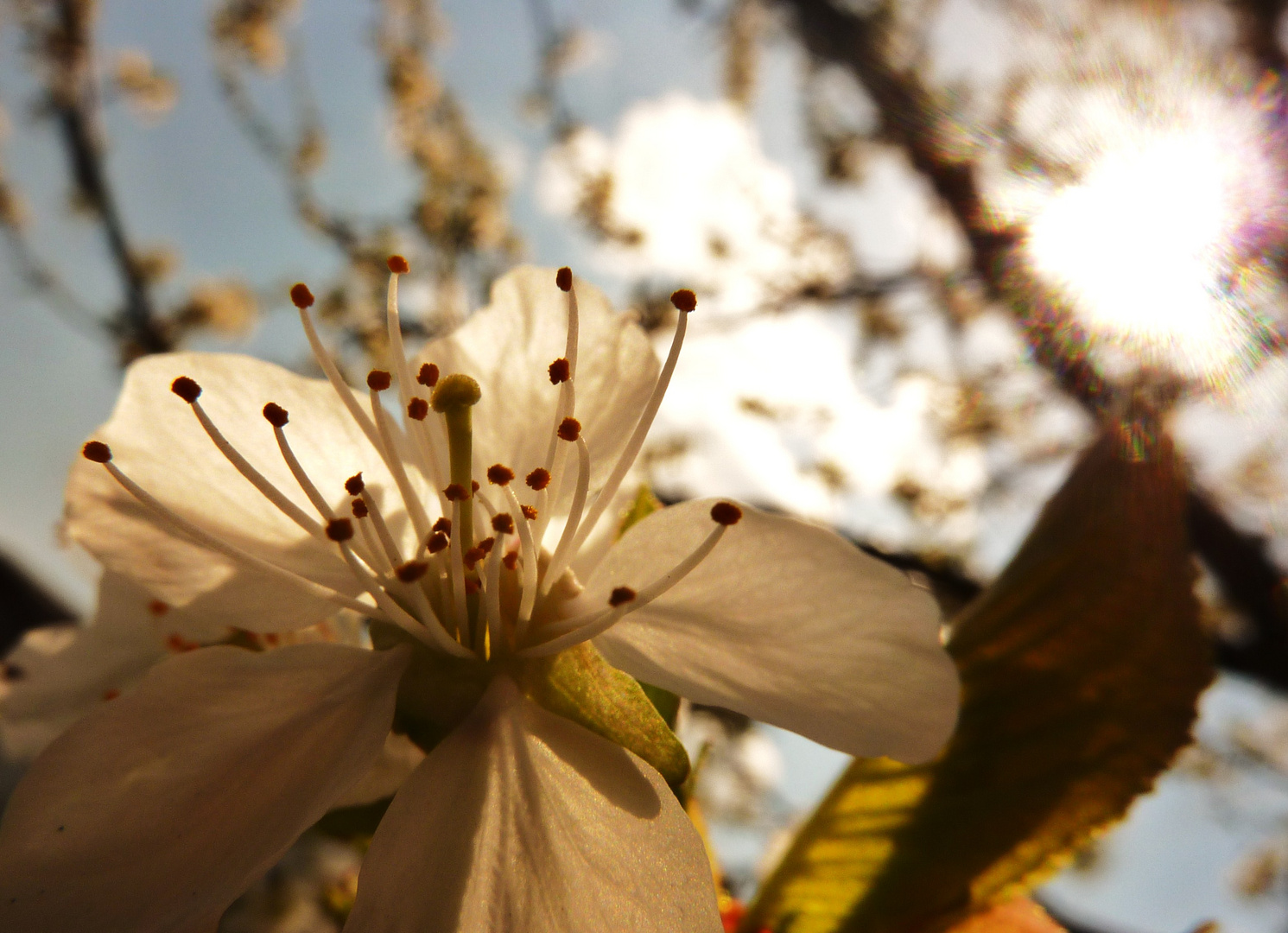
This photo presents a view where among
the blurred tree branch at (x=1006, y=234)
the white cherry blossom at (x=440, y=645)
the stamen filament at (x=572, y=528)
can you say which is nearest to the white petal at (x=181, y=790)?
the white cherry blossom at (x=440, y=645)

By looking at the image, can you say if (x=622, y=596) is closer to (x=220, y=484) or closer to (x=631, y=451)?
(x=631, y=451)

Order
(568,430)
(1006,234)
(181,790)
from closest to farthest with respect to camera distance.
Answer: (181,790) < (568,430) < (1006,234)

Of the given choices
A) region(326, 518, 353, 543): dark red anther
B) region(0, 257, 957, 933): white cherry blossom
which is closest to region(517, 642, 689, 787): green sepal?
region(0, 257, 957, 933): white cherry blossom

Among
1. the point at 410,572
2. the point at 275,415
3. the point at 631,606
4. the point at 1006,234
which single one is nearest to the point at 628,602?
the point at 631,606

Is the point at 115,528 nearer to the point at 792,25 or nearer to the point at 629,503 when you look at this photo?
the point at 629,503

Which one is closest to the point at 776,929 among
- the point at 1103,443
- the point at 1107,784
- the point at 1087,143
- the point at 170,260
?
the point at 1107,784

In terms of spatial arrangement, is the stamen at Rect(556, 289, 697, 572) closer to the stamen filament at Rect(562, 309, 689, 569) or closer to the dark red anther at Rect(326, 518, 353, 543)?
the stamen filament at Rect(562, 309, 689, 569)

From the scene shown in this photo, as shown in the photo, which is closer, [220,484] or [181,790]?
[181,790]
